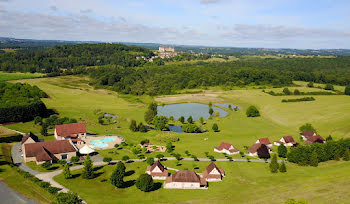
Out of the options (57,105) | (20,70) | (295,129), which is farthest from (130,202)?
(20,70)

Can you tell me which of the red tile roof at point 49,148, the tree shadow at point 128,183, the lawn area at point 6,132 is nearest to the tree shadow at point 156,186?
the tree shadow at point 128,183

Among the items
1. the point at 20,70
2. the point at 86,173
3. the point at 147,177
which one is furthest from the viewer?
the point at 20,70

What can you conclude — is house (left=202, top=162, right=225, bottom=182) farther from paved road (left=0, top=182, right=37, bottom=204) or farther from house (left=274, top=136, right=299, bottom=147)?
paved road (left=0, top=182, right=37, bottom=204)

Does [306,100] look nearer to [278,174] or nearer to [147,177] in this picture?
[278,174]

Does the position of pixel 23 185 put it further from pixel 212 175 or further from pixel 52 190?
pixel 212 175

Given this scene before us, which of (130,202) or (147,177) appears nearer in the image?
(130,202)

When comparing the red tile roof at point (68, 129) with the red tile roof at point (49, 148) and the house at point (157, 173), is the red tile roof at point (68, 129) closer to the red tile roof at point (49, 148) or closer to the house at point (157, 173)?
the red tile roof at point (49, 148)
